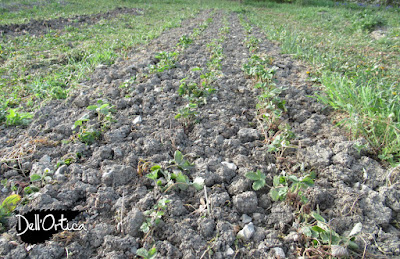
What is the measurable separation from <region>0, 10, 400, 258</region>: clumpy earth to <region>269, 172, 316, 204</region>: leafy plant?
2.5 inches

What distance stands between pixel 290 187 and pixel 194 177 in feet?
2.12

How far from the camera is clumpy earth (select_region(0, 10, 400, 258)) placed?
4.73 ft

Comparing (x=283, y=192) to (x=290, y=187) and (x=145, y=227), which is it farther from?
(x=145, y=227)

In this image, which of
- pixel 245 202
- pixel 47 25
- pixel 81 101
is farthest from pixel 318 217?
pixel 47 25

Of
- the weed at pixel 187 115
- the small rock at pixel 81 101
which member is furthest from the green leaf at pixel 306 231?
the small rock at pixel 81 101

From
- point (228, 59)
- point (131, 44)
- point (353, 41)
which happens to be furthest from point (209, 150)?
point (353, 41)

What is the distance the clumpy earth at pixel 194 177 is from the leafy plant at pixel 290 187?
6 centimetres

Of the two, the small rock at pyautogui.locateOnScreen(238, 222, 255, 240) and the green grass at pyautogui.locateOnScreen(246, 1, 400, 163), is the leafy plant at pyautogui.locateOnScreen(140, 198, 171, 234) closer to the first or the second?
the small rock at pyautogui.locateOnScreen(238, 222, 255, 240)

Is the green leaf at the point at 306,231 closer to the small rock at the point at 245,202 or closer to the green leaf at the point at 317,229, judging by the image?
the green leaf at the point at 317,229

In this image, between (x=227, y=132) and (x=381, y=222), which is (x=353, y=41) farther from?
(x=381, y=222)

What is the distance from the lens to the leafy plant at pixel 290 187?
1.60 m

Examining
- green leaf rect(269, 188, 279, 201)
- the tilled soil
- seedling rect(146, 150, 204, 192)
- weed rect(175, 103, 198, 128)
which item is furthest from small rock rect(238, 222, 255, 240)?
the tilled soil

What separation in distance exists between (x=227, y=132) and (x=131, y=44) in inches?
152

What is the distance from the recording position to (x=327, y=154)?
207 centimetres
